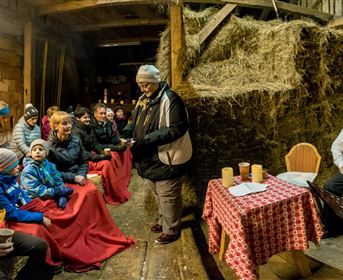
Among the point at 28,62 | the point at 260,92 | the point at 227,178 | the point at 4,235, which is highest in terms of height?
the point at 28,62

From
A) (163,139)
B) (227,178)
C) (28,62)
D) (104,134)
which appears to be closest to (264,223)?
(227,178)

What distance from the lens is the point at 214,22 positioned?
5152 mm

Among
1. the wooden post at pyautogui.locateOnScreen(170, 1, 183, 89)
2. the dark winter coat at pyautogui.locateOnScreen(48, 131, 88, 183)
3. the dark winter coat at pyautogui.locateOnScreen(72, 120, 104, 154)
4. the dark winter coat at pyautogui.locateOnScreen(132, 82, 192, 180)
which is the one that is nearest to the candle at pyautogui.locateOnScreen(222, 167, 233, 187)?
the dark winter coat at pyautogui.locateOnScreen(132, 82, 192, 180)

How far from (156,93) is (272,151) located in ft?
6.30

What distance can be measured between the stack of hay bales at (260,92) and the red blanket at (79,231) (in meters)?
1.38

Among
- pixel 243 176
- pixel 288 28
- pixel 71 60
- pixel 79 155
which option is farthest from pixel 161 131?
pixel 71 60

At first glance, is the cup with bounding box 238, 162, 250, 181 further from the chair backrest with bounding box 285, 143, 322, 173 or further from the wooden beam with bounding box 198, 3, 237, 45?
the wooden beam with bounding box 198, 3, 237, 45

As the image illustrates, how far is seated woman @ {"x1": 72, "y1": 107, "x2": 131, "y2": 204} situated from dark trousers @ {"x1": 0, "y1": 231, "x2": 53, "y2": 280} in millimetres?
2103

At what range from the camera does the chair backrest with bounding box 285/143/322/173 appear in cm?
346

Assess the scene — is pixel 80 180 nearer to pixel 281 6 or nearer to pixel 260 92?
pixel 260 92

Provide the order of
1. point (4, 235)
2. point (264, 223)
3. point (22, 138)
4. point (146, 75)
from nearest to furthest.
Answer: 1. point (4, 235)
2. point (264, 223)
3. point (146, 75)
4. point (22, 138)

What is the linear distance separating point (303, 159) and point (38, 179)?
282 centimetres

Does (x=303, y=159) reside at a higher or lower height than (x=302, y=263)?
higher

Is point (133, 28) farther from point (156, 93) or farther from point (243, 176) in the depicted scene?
point (243, 176)
